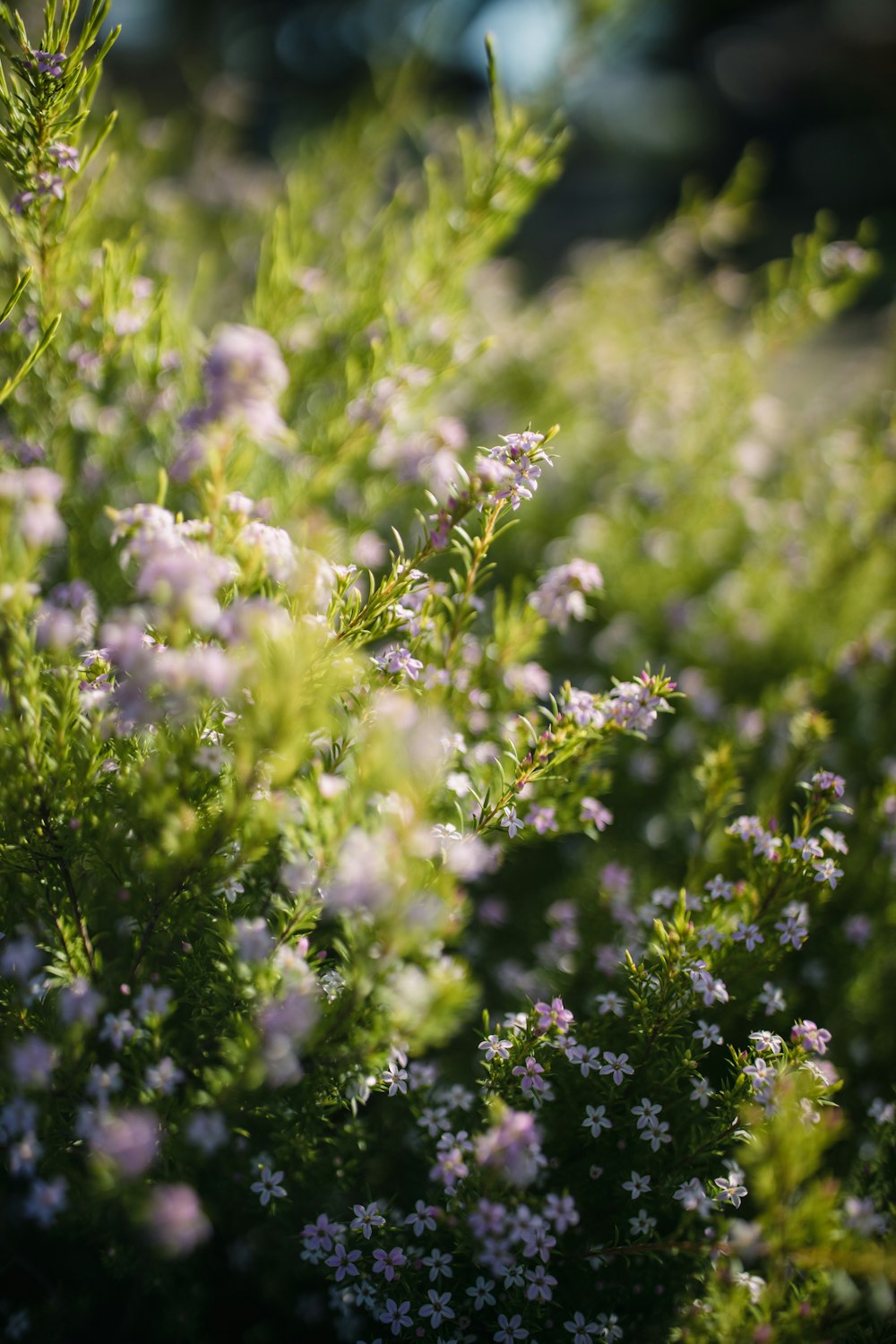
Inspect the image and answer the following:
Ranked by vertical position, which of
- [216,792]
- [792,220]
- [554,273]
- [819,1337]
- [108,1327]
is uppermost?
[792,220]

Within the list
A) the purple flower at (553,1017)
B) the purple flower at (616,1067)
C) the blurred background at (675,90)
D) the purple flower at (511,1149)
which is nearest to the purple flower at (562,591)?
the purple flower at (553,1017)

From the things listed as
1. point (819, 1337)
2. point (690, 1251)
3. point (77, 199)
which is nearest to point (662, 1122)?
point (690, 1251)

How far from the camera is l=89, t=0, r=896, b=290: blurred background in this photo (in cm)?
1620

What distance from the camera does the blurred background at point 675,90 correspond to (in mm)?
16203

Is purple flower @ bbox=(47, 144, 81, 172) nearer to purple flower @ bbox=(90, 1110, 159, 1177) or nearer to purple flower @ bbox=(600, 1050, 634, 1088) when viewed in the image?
→ purple flower @ bbox=(90, 1110, 159, 1177)

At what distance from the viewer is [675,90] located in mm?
21484

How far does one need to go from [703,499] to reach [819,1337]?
3644mm

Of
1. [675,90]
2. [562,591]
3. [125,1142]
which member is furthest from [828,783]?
[675,90]

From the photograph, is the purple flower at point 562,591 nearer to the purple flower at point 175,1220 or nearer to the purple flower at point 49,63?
the purple flower at point 175,1220

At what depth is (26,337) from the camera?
235cm

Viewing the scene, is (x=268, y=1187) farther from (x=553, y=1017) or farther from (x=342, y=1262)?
(x=553, y=1017)

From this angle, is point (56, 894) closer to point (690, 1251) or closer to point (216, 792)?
point (216, 792)

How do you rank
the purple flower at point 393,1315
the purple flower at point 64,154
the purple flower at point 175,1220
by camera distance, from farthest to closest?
1. the purple flower at point 64,154
2. the purple flower at point 393,1315
3. the purple flower at point 175,1220

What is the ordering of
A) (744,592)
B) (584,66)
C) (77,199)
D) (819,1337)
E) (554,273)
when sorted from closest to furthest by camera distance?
(819,1337) < (584,66) < (77,199) < (744,592) < (554,273)
